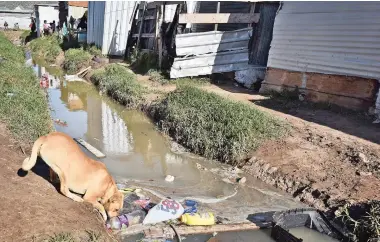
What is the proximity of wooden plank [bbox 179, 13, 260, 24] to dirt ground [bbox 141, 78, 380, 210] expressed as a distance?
→ 467cm

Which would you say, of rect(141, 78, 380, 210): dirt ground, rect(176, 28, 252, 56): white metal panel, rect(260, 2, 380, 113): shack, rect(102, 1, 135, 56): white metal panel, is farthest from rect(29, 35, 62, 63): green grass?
rect(141, 78, 380, 210): dirt ground

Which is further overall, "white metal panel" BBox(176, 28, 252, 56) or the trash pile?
"white metal panel" BBox(176, 28, 252, 56)

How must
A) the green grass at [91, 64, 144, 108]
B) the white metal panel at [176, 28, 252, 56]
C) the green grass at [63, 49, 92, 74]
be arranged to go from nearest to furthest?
the green grass at [91, 64, 144, 108], the white metal panel at [176, 28, 252, 56], the green grass at [63, 49, 92, 74]

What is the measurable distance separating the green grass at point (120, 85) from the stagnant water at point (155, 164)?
0.31 m

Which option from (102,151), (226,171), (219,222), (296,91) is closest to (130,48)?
(296,91)

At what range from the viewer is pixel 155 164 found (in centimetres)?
713

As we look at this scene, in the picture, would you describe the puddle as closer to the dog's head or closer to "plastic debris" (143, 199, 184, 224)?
"plastic debris" (143, 199, 184, 224)

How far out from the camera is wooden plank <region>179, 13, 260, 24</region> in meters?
12.0

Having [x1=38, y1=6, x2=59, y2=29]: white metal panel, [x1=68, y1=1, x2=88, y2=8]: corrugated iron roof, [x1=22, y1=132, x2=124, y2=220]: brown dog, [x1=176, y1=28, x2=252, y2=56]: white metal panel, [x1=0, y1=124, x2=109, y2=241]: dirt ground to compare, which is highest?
[x1=68, y1=1, x2=88, y2=8]: corrugated iron roof

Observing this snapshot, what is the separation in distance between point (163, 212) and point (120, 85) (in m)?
7.59

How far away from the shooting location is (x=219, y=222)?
194 inches

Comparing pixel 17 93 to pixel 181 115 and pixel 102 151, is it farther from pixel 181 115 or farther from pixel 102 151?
pixel 181 115

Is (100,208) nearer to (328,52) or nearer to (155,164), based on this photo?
(155,164)

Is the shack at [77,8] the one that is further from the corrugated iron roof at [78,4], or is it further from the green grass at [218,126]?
the green grass at [218,126]
